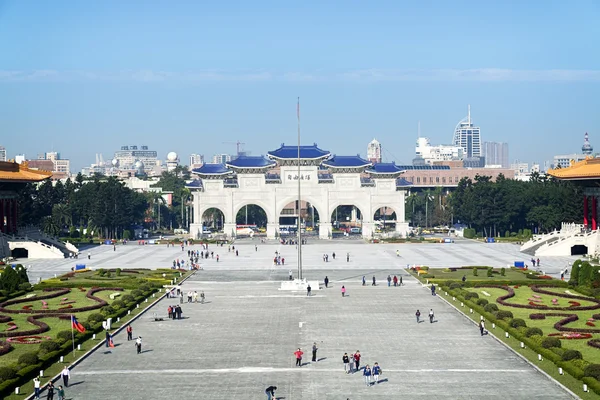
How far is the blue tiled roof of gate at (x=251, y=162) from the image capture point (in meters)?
127

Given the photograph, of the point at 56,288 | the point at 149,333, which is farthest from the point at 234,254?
the point at 149,333

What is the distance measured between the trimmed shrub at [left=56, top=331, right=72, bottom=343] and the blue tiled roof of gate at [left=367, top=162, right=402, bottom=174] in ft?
286

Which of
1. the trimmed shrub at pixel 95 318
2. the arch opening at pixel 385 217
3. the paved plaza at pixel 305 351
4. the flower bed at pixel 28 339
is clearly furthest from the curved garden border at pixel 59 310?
the arch opening at pixel 385 217

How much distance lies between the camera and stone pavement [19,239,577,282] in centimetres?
8450

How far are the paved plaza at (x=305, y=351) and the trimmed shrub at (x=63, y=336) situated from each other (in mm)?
1797

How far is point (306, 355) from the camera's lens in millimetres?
42000

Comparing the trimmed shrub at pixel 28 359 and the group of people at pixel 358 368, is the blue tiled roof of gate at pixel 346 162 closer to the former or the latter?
the group of people at pixel 358 368

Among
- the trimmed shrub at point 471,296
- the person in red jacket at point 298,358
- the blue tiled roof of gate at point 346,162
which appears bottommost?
the person in red jacket at point 298,358

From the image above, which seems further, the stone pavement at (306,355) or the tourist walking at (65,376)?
the tourist walking at (65,376)

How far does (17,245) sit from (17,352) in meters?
52.3

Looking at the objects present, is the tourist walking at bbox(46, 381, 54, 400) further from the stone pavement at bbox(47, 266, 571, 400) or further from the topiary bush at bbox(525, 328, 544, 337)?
the topiary bush at bbox(525, 328, 544, 337)

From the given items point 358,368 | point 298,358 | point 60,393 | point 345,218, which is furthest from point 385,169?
point 60,393

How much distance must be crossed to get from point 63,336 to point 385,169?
89.6 metres

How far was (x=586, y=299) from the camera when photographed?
5819 cm
